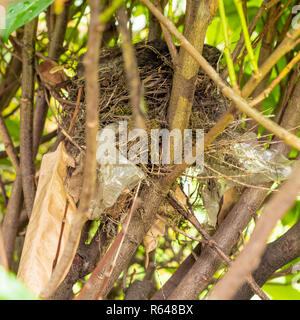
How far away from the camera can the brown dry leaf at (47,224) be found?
0.75 metres

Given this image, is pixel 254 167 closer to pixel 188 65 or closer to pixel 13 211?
pixel 188 65

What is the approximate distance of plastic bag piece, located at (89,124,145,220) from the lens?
84 centimetres

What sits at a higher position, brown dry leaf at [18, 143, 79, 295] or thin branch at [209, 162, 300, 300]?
brown dry leaf at [18, 143, 79, 295]

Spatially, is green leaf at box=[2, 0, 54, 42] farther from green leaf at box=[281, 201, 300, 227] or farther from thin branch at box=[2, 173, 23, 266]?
green leaf at box=[281, 201, 300, 227]

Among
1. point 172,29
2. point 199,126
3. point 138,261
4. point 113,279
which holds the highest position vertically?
point 172,29

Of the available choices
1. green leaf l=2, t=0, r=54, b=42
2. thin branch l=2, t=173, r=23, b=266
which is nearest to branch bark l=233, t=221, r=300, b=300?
thin branch l=2, t=173, r=23, b=266

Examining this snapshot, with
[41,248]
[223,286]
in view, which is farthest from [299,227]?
[223,286]

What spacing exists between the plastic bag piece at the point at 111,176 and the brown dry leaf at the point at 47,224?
55mm

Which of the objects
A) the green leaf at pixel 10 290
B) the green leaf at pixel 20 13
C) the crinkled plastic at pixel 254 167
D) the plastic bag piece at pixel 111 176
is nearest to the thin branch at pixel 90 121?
the green leaf at pixel 10 290

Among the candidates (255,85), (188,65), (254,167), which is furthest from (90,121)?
(254,167)

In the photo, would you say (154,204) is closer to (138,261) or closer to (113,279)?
(113,279)

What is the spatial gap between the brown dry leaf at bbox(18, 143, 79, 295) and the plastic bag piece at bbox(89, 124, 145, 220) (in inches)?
2.2

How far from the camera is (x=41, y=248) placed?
2.56ft

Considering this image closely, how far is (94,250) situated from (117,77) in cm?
40
